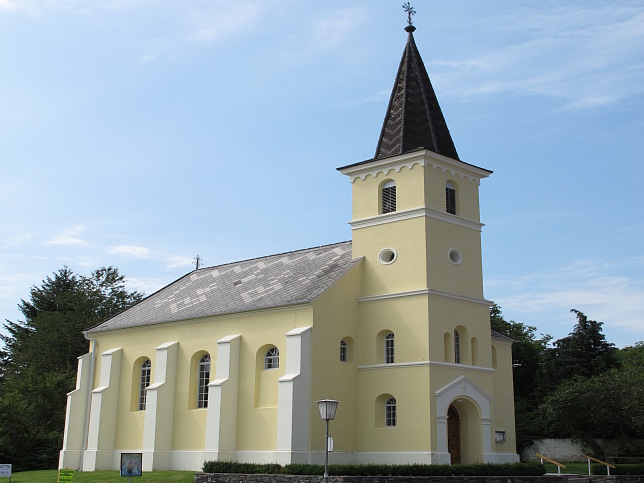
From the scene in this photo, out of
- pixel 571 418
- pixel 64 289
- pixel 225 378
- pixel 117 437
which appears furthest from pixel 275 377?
pixel 64 289

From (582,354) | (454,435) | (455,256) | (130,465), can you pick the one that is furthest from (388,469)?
(582,354)


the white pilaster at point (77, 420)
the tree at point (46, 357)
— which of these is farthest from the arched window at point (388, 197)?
the tree at point (46, 357)

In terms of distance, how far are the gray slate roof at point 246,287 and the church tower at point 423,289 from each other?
7.73ft

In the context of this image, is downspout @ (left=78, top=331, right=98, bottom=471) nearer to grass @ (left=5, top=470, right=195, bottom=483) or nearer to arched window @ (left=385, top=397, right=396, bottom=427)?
grass @ (left=5, top=470, right=195, bottom=483)

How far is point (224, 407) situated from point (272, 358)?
3.06 m

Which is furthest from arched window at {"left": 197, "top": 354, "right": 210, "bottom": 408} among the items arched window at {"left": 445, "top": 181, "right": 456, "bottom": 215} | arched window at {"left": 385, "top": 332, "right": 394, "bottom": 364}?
arched window at {"left": 445, "top": 181, "right": 456, "bottom": 215}

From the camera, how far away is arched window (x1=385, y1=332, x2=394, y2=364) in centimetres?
3356

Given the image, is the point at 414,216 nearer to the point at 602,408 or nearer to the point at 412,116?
the point at 412,116

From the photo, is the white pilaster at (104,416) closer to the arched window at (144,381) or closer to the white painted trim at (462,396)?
the arched window at (144,381)

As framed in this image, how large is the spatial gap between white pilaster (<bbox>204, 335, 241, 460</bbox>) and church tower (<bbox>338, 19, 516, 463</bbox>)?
19.1 ft

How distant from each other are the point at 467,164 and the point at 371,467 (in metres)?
16.1

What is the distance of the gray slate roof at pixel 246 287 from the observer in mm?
35031

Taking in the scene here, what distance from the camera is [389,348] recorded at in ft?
111

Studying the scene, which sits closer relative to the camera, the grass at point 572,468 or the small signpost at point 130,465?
the small signpost at point 130,465
